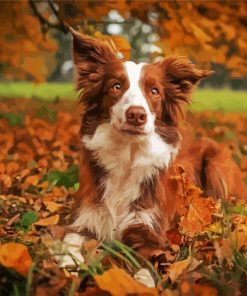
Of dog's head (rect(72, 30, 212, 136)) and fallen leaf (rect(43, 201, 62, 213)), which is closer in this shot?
dog's head (rect(72, 30, 212, 136))

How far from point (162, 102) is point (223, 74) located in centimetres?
61

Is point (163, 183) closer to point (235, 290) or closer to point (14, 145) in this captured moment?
point (235, 290)

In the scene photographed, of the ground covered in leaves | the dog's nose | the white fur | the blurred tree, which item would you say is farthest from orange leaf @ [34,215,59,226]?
the blurred tree

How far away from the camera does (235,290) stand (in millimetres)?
1202

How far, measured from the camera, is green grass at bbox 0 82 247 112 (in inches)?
70.5

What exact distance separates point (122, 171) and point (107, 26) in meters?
0.58

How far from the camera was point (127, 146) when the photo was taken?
1.45 meters

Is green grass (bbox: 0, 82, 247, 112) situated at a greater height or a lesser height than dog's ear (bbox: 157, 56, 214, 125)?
lesser

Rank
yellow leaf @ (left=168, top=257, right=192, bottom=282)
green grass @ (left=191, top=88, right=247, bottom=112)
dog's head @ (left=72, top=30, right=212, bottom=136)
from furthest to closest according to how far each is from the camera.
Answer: green grass @ (left=191, top=88, right=247, bottom=112)
dog's head @ (left=72, top=30, right=212, bottom=136)
yellow leaf @ (left=168, top=257, right=192, bottom=282)

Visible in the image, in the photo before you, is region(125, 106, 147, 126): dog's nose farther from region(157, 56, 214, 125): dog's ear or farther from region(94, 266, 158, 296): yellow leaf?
region(94, 266, 158, 296): yellow leaf

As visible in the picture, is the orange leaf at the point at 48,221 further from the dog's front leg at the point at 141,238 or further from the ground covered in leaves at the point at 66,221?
the dog's front leg at the point at 141,238

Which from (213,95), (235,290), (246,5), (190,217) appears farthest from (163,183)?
(246,5)

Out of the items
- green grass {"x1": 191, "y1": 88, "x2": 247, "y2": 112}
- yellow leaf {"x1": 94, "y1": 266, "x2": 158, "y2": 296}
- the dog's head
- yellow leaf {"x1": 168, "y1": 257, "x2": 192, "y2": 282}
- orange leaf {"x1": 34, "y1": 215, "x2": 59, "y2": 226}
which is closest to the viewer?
yellow leaf {"x1": 94, "y1": 266, "x2": 158, "y2": 296}

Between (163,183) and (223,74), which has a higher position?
(223,74)
